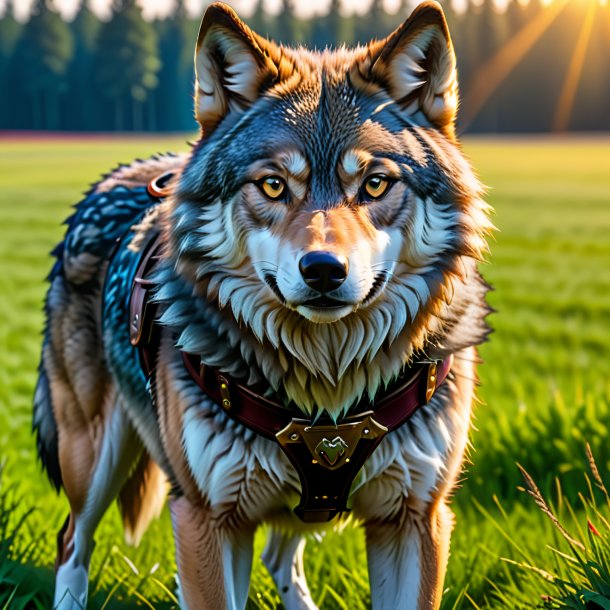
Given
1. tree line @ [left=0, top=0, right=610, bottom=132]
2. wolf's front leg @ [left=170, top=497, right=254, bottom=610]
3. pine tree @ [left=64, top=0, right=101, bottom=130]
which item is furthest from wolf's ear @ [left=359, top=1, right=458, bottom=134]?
pine tree @ [left=64, top=0, right=101, bottom=130]

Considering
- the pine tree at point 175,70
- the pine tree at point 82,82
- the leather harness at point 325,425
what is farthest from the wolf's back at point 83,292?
the pine tree at point 82,82

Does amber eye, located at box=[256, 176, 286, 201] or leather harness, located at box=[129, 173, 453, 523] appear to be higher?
amber eye, located at box=[256, 176, 286, 201]

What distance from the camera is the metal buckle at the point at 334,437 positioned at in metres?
3.03

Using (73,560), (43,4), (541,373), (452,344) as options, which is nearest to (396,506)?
(452,344)

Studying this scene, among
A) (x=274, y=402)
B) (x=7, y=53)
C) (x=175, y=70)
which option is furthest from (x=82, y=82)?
(x=274, y=402)

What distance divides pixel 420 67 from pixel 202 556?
1783mm

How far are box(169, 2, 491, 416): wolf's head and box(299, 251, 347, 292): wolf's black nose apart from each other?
111 mm

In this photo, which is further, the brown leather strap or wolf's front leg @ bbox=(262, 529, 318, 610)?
wolf's front leg @ bbox=(262, 529, 318, 610)

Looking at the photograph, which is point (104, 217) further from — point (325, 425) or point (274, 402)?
point (325, 425)

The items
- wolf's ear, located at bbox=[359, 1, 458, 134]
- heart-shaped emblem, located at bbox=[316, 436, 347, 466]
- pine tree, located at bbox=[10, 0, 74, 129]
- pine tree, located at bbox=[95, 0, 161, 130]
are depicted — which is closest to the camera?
wolf's ear, located at bbox=[359, 1, 458, 134]

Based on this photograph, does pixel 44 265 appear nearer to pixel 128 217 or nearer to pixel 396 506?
pixel 128 217

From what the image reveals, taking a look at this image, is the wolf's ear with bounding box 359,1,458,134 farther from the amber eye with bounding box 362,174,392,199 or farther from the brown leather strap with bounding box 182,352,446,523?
the brown leather strap with bounding box 182,352,446,523

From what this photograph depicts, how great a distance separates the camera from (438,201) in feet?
9.75

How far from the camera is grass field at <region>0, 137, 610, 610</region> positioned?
393 centimetres
